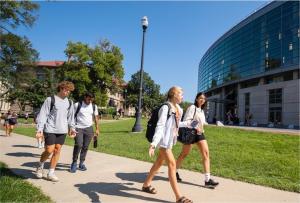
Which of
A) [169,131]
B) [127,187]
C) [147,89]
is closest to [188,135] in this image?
[169,131]

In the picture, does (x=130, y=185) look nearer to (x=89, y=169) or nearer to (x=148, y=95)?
(x=89, y=169)

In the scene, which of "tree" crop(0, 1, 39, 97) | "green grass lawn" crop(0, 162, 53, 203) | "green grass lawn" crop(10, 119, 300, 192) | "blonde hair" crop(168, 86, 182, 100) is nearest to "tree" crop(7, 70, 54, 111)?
"tree" crop(0, 1, 39, 97)

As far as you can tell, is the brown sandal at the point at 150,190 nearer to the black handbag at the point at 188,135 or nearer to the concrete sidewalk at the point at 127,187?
the concrete sidewalk at the point at 127,187

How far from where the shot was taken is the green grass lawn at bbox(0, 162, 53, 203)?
16.1 ft

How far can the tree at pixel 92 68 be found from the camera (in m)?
61.2

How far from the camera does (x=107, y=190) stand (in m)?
5.78

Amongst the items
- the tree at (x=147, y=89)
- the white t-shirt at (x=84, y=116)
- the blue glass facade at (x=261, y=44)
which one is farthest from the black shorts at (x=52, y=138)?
the tree at (x=147, y=89)

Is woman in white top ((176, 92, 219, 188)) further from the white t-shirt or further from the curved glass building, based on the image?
the curved glass building

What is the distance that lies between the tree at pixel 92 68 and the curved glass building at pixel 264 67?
68.6 feet

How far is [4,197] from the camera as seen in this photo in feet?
16.2

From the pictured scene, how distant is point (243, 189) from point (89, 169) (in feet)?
11.6

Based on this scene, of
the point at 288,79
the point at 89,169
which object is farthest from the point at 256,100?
the point at 89,169

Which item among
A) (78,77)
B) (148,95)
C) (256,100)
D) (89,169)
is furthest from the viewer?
(148,95)

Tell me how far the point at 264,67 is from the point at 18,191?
48.5 m
